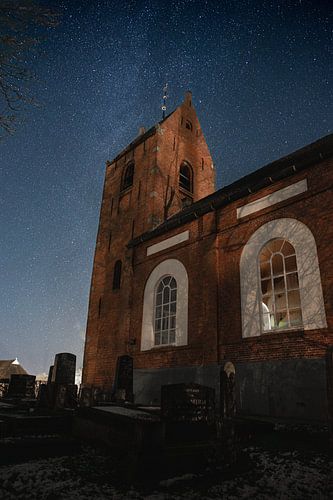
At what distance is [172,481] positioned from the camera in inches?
133

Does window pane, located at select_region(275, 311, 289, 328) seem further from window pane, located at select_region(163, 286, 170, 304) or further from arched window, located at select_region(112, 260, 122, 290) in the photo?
arched window, located at select_region(112, 260, 122, 290)

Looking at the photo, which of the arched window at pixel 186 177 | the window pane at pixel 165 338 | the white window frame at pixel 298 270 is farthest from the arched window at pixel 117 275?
the white window frame at pixel 298 270

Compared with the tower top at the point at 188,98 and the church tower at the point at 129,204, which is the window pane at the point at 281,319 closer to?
the church tower at the point at 129,204

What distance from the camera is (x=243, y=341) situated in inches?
368

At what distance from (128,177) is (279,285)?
44.9 feet

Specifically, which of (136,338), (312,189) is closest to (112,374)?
(136,338)

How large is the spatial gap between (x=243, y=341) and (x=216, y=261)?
3.00 meters

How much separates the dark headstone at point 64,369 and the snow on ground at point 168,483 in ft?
18.5

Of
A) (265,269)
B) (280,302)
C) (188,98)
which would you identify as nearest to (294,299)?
(280,302)

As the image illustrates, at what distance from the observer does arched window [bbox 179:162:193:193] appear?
2078 centimetres

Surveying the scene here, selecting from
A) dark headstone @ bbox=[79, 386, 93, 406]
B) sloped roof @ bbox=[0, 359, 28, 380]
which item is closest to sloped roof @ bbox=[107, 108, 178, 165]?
dark headstone @ bbox=[79, 386, 93, 406]

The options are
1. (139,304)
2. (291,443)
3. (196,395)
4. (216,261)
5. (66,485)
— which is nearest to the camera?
(66,485)

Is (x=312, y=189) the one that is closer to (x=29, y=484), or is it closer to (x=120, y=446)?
(x=120, y=446)

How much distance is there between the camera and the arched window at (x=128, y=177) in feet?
66.1
